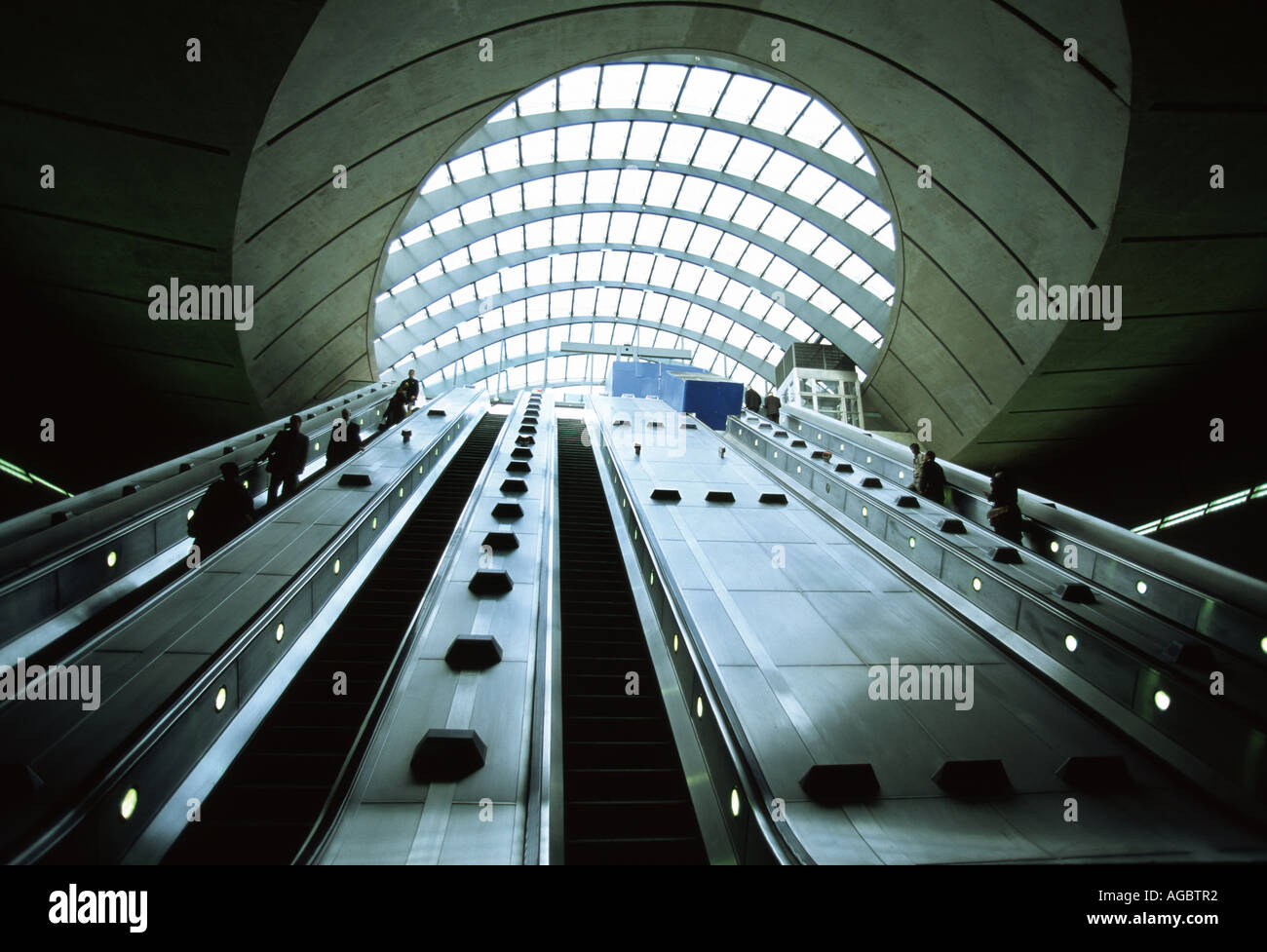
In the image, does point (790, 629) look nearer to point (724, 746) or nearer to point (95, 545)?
point (724, 746)

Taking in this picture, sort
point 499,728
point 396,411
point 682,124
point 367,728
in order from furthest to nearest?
point 682,124 → point 396,411 → point 499,728 → point 367,728

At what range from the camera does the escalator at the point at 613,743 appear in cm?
347

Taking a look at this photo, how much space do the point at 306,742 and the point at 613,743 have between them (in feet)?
→ 6.45

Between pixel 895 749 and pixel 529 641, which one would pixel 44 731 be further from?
→ pixel 895 749

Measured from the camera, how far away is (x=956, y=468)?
31.8 ft

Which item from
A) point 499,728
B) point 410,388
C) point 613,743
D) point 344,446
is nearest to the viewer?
point 499,728

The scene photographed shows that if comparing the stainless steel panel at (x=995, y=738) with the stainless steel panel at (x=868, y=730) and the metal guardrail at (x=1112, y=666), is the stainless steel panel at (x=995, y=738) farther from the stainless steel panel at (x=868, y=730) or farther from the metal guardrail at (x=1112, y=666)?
the metal guardrail at (x=1112, y=666)

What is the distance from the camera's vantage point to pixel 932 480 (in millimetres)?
9414

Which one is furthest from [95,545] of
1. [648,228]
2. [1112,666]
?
[648,228]

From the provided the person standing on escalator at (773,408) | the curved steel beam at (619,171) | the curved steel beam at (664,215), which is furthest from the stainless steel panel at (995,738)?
the curved steel beam at (619,171)

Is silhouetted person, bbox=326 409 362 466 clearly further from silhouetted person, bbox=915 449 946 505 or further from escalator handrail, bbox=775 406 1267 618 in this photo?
escalator handrail, bbox=775 406 1267 618

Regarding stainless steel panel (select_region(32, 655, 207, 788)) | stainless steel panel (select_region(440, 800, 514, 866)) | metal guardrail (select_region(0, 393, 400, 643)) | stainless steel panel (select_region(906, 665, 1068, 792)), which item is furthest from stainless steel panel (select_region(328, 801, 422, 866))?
metal guardrail (select_region(0, 393, 400, 643))

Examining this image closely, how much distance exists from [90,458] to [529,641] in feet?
54.5
